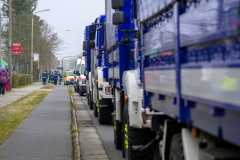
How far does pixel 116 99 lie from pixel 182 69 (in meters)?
4.53

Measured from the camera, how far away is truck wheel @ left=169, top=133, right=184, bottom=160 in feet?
11.9

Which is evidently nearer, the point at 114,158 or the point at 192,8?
the point at 192,8

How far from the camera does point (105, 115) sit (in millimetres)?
12797

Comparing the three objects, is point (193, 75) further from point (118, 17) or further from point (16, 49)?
point (16, 49)

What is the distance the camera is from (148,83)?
4.87 meters

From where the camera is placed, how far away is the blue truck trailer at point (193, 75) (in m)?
2.50

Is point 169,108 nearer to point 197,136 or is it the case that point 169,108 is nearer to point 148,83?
point 197,136

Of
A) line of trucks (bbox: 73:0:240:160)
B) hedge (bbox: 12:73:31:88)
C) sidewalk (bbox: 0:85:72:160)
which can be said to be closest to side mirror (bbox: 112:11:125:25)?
line of trucks (bbox: 73:0:240:160)

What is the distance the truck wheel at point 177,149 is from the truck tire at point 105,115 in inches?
340

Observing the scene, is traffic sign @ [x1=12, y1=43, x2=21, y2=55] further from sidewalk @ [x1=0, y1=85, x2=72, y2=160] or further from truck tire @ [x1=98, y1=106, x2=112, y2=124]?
truck tire @ [x1=98, y1=106, x2=112, y2=124]

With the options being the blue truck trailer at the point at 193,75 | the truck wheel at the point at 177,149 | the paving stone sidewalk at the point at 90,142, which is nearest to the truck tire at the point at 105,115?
the paving stone sidewalk at the point at 90,142

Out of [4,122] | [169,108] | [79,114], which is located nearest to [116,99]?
[169,108]

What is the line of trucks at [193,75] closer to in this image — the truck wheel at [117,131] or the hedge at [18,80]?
the truck wheel at [117,131]

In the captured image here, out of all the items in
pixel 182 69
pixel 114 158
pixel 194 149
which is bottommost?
pixel 114 158
